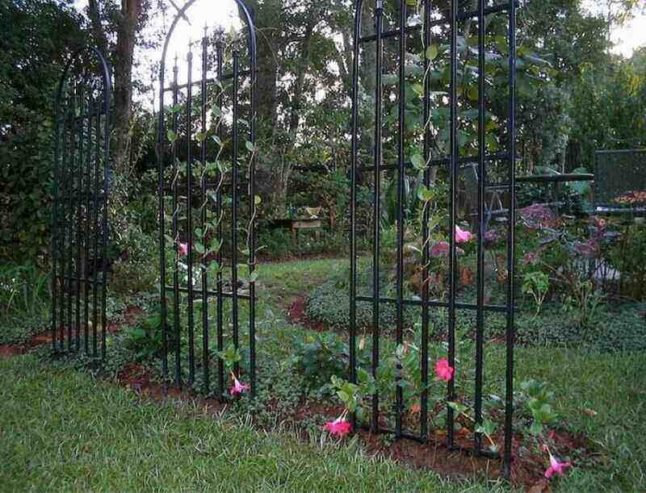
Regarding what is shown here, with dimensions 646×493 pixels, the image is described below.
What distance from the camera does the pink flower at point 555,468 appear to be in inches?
75.7

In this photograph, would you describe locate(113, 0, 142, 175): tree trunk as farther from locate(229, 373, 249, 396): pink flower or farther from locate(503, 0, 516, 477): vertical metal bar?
locate(503, 0, 516, 477): vertical metal bar

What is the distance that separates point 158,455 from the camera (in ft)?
7.24

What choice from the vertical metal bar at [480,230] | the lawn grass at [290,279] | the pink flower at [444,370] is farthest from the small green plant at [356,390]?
the lawn grass at [290,279]

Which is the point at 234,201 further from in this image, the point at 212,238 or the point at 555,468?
the point at 555,468

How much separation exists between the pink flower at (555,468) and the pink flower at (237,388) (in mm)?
1309

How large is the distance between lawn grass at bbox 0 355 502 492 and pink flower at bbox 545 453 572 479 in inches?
7.0

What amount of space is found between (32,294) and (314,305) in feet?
7.63

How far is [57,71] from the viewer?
689 cm

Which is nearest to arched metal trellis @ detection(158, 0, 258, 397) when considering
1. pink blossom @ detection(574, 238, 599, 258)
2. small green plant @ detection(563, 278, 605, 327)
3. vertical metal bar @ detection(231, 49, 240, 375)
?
vertical metal bar @ detection(231, 49, 240, 375)

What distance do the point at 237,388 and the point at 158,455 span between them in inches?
20.1

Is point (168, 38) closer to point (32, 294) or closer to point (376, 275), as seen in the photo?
point (376, 275)

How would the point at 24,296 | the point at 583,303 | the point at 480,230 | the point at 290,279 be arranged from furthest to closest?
the point at 290,279
the point at 24,296
the point at 583,303
the point at 480,230

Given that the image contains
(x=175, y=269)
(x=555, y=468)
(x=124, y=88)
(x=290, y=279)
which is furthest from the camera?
(x=124, y=88)

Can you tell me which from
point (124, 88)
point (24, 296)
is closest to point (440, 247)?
point (24, 296)
